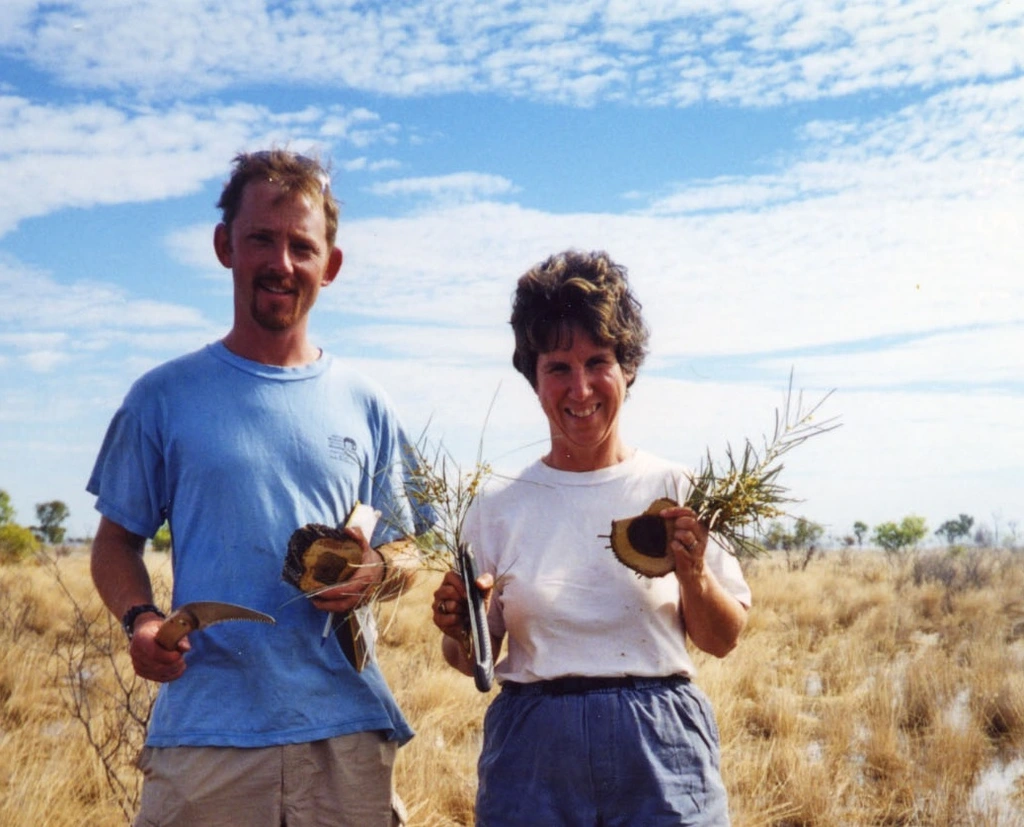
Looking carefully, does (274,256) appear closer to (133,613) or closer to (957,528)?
(133,613)

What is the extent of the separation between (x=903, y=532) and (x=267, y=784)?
120 feet

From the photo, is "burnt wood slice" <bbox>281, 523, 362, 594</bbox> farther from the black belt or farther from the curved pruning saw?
the black belt

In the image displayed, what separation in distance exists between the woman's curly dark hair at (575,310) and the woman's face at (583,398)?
0.11 feet

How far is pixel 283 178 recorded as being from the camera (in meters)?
2.89

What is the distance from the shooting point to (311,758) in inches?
104

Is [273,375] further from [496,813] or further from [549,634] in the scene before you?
[496,813]

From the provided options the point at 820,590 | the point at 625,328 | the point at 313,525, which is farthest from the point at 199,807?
the point at 820,590

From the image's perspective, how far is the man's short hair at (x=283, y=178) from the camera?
9.52 ft

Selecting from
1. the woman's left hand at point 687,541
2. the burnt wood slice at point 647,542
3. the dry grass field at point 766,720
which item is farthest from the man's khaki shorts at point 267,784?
the dry grass field at point 766,720

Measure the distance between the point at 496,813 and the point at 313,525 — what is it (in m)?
0.87

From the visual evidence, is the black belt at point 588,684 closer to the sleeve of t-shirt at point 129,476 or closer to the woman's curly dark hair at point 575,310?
the woman's curly dark hair at point 575,310

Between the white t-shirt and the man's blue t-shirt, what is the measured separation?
0.36 m

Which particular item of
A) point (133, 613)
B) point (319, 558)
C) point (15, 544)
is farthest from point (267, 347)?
point (15, 544)

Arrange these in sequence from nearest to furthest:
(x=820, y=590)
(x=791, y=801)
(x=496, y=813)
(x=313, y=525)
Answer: (x=496, y=813)
(x=313, y=525)
(x=791, y=801)
(x=820, y=590)
